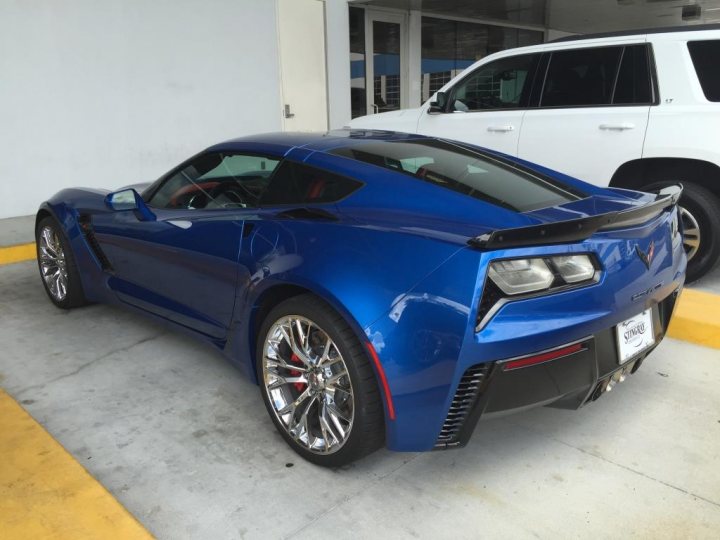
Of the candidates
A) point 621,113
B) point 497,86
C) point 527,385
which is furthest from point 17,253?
point 621,113

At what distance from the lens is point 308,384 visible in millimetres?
2539

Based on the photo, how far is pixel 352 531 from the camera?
2182 millimetres

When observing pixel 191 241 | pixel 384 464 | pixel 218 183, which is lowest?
pixel 384 464

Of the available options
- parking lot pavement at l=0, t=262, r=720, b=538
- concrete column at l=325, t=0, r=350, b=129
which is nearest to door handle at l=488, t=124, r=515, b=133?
parking lot pavement at l=0, t=262, r=720, b=538

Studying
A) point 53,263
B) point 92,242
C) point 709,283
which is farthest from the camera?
point 709,283

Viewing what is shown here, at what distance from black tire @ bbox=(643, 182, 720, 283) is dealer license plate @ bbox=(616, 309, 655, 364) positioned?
7.96ft

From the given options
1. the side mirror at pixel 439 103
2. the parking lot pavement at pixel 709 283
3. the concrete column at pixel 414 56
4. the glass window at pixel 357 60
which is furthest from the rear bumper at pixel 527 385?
Result: the concrete column at pixel 414 56

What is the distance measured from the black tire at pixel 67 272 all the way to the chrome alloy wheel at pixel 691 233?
14.5 feet

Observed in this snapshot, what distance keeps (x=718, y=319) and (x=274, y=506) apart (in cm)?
306

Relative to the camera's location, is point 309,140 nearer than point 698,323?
Yes

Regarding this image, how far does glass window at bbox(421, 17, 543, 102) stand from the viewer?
1330 centimetres

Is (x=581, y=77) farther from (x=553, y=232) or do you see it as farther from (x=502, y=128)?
(x=553, y=232)

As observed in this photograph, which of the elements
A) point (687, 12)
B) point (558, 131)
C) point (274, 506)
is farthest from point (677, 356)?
point (687, 12)

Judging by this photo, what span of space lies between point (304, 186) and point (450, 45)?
12.4 metres
